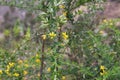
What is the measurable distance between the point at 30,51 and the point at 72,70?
1.56ft

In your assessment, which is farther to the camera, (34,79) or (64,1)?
(34,79)

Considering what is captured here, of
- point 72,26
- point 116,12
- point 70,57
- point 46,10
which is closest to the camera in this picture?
point 46,10

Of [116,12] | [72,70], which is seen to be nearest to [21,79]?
[72,70]

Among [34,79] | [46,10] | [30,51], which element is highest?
[46,10]

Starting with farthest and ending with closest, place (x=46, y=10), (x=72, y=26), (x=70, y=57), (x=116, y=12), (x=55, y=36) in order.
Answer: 1. (x=116, y=12)
2. (x=70, y=57)
3. (x=72, y=26)
4. (x=46, y=10)
5. (x=55, y=36)

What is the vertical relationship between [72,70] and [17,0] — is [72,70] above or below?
below

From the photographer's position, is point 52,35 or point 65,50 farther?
point 65,50

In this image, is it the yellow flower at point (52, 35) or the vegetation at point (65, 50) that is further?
the vegetation at point (65, 50)

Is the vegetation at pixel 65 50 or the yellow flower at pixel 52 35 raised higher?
the yellow flower at pixel 52 35

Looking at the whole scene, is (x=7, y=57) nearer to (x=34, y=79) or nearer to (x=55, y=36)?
(x=34, y=79)

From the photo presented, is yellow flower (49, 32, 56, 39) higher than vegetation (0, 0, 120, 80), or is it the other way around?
yellow flower (49, 32, 56, 39)

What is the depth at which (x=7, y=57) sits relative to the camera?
391 centimetres

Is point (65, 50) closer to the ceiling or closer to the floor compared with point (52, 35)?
closer to the floor

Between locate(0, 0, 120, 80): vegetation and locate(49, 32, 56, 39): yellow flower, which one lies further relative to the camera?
locate(0, 0, 120, 80): vegetation
